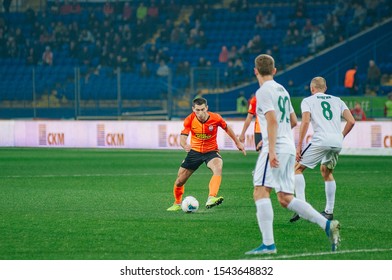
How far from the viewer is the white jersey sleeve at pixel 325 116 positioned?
1319 cm

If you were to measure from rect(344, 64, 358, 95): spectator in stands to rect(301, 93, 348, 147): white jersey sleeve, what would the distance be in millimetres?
21628

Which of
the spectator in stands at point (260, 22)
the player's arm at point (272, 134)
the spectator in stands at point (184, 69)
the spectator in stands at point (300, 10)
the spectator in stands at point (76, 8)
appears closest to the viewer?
the player's arm at point (272, 134)

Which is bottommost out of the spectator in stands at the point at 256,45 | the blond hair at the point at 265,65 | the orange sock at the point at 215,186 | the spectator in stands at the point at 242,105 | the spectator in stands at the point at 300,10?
the orange sock at the point at 215,186

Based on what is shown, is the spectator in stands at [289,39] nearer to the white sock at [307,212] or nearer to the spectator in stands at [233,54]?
the spectator in stands at [233,54]

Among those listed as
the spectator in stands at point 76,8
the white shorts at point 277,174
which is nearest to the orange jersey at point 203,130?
the white shorts at point 277,174

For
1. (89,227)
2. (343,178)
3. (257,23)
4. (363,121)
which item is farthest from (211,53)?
(89,227)

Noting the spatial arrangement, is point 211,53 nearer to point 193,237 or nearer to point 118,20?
point 118,20

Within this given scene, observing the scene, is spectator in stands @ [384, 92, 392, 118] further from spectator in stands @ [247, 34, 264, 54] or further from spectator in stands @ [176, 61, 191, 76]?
spectator in stands @ [176, 61, 191, 76]

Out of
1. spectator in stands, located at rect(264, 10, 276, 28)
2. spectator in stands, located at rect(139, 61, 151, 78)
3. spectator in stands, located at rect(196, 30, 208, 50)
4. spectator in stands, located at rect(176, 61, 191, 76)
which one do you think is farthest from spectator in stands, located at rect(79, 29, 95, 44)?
spectator in stands, located at rect(264, 10, 276, 28)

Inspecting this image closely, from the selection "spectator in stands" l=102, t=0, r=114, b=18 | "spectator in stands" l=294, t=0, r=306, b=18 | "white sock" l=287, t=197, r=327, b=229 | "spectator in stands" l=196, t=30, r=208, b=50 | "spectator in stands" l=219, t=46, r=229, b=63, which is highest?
"spectator in stands" l=102, t=0, r=114, b=18

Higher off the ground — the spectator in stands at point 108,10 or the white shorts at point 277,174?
the spectator in stands at point 108,10

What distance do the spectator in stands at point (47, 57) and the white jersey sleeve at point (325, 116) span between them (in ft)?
105

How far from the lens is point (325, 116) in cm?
1323

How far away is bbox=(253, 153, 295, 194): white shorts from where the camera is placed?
9.72m
